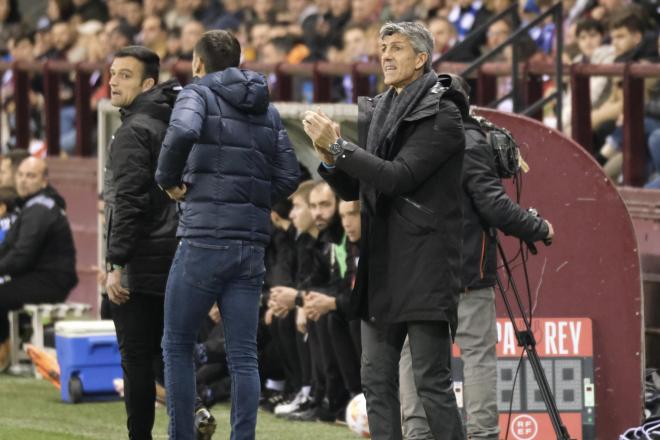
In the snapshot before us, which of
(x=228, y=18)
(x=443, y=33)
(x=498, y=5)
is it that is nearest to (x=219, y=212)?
(x=443, y=33)

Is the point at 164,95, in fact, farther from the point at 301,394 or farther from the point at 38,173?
the point at 38,173

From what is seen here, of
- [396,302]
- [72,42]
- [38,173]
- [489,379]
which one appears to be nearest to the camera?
[396,302]

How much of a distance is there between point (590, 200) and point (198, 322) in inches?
97.5

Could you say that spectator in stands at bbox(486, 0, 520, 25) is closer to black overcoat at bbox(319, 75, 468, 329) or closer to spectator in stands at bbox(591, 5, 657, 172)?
spectator in stands at bbox(591, 5, 657, 172)

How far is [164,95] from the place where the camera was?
8.24m

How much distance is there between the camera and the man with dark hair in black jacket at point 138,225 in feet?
26.5

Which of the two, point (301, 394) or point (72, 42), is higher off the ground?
point (72, 42)

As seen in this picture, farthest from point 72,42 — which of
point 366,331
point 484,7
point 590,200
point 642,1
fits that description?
point 366,331

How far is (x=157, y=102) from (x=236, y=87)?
2.49ft

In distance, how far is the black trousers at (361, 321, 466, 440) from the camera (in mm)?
6871

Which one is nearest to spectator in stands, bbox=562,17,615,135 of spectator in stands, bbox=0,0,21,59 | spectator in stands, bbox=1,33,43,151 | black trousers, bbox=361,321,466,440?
black trousers, bbox=361,321,466,440

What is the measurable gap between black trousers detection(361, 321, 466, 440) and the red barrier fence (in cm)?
430

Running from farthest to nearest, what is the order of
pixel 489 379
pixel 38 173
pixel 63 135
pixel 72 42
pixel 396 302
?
pixel 72 42, pixel 63 135, pixel 38 173, pixel 489 379, pixel 396 302

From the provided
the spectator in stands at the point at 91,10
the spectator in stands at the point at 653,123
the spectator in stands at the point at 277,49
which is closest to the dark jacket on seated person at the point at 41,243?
the spectator in stands at the point at 277,49
